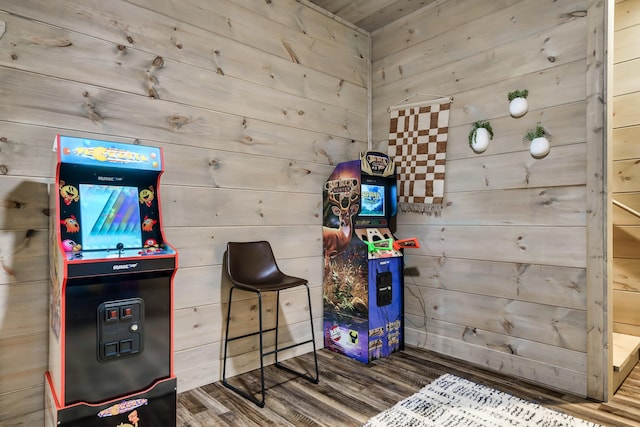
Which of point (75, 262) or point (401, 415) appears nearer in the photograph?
point (75, 262)

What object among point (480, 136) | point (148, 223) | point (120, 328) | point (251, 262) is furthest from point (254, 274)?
point (480, 136)

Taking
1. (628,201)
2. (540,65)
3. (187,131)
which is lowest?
(628,201)

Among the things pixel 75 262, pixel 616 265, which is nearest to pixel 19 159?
pixel 75 262

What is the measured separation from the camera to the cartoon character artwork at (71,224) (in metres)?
1.66

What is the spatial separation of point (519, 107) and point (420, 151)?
33.1 inches

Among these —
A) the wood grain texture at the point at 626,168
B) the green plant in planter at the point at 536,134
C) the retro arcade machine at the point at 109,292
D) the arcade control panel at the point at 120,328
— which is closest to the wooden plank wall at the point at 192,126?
the retro arcade machine at the point at 109,292

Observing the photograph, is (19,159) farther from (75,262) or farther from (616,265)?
(616,265)

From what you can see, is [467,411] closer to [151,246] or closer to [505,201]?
[505,201]

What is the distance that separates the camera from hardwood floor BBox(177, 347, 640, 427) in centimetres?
213

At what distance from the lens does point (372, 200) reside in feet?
10.2

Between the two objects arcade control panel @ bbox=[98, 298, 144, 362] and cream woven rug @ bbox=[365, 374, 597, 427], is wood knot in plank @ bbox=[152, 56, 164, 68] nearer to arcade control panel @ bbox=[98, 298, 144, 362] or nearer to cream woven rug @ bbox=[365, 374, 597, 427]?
arcade control panel @ bbox=[98, 298, 144, 362]

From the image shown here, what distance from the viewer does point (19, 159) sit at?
1.92 meters

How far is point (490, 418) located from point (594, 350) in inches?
33.5

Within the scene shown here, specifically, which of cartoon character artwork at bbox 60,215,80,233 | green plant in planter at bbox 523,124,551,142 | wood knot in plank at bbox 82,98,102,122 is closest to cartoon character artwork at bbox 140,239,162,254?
cartoon character artwork at bbox 60,215,80,233
